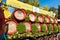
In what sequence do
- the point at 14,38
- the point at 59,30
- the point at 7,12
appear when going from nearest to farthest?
the point at 14,38 < the point at 7,12 < the point at 59,30

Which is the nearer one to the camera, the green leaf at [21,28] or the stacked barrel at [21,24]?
the stacked barrel at [21,24]

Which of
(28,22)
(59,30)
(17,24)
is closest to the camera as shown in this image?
(17,24)

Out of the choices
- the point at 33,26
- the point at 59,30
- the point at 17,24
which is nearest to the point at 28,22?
the point at 33,26

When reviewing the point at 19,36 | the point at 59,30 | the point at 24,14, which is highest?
the point at 24,14

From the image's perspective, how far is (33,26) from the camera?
677 centimetres


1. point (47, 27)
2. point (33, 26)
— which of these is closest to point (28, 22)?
point (33, 26)

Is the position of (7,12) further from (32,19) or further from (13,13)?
(32,19)

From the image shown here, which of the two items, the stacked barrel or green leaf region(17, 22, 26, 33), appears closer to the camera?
the stacked barrel

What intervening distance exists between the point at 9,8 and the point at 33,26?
5.68ft

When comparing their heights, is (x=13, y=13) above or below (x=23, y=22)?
above

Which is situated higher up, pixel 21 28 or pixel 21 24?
pixel 21 24

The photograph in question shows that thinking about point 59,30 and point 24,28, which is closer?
point 24,28

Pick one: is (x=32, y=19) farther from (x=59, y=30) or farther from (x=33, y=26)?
(x=59, y=30)

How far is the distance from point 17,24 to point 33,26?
1389mm
